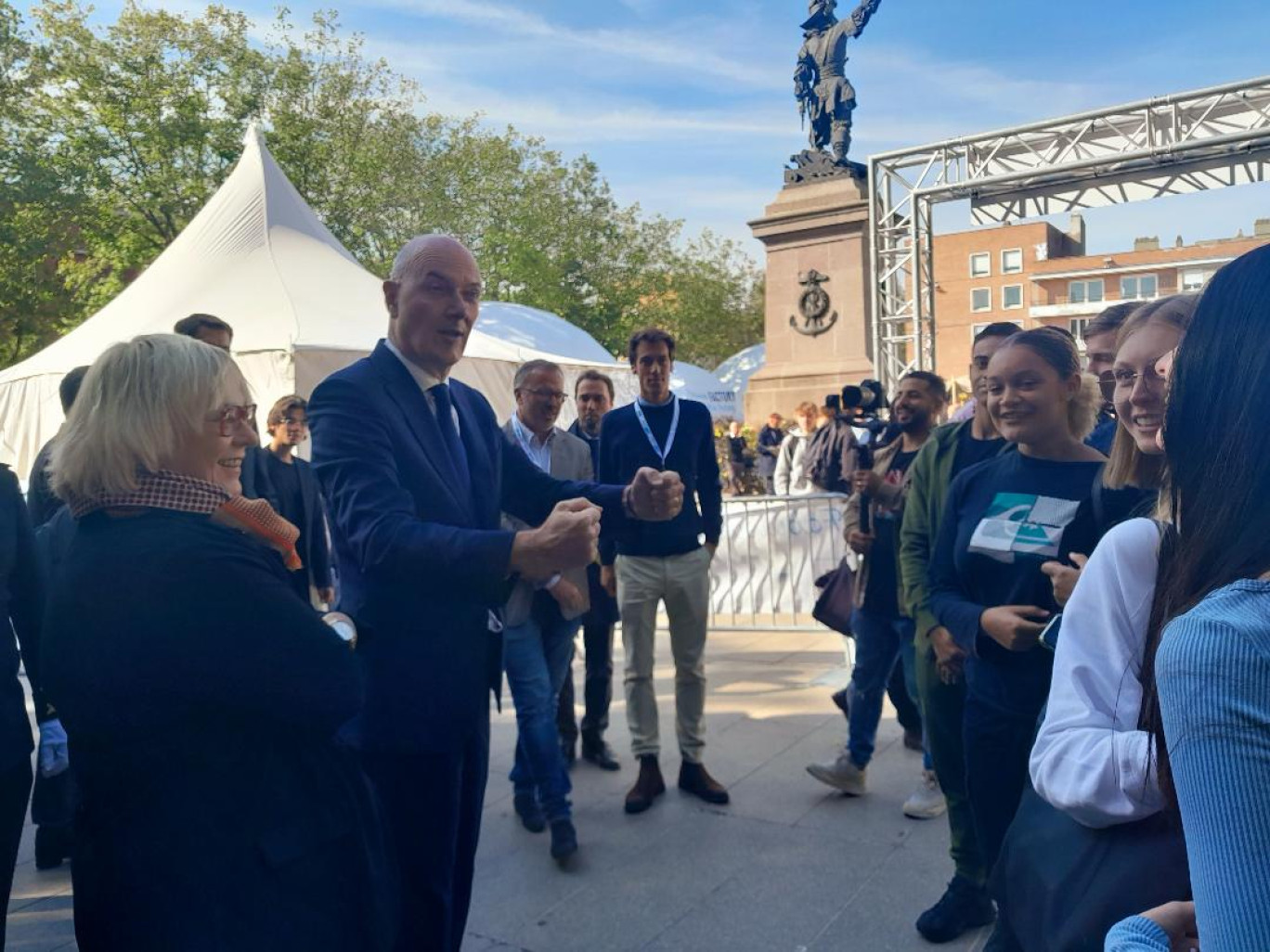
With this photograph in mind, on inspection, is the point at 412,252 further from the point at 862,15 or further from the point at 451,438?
the point at 862,15

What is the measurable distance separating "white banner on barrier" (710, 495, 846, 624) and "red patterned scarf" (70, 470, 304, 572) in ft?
22.2

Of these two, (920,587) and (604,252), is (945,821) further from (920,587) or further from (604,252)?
(604,252)

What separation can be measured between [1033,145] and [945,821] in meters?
13.0

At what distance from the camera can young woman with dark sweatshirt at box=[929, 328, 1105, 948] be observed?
256 cm

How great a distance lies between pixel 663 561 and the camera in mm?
4590

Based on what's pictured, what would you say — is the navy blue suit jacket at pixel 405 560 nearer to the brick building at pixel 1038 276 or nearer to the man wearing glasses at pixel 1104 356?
the man wearing glasses at pixel 1104 356

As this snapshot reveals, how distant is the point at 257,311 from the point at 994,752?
32.2 ft

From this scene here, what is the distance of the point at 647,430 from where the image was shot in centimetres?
469

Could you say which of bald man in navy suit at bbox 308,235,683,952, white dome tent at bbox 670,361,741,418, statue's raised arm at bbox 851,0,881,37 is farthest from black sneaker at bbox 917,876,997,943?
white dome tent at bbox 670,361,741,418

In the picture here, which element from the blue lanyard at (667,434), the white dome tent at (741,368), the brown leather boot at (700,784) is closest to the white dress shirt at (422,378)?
the blue lanyard at (667,434)

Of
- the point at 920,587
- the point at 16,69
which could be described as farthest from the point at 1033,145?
the point at 16,69

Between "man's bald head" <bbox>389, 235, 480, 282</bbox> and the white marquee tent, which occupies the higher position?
the white marquee tent

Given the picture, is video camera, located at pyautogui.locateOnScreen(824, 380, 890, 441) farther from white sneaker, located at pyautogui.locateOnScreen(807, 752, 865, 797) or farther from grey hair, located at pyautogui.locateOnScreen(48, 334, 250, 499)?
grey hair, located at pyautogui.locateOnScreen(48, 334, 250, 499)

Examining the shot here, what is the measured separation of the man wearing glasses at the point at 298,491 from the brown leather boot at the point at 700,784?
6.36ft
